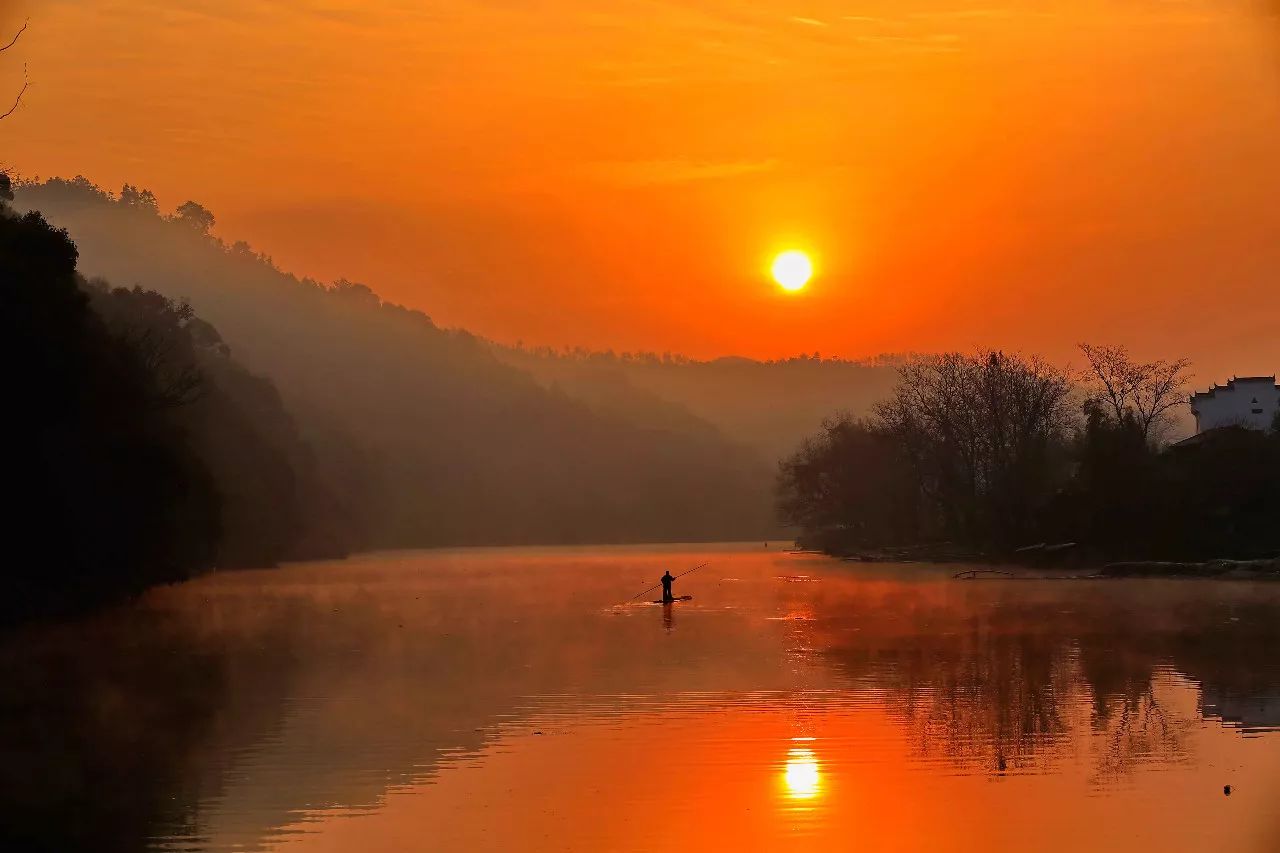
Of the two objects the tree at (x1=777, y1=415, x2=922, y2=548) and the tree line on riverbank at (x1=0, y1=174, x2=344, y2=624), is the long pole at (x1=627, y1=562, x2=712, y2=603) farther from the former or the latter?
the tree line on riverbank at (x1=0, y1=174, x2=344, y2=624)

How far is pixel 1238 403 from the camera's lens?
134 m

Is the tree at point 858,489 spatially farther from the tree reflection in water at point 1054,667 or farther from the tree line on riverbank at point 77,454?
the tree line on riverbank at point 77,454

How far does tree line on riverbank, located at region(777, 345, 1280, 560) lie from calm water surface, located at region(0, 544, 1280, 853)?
121 feet

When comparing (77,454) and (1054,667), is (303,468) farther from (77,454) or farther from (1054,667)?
(1054,667)

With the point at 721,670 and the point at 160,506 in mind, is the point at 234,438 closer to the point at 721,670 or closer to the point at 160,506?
the point at 160,506

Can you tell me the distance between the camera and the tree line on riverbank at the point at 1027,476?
8744 cm

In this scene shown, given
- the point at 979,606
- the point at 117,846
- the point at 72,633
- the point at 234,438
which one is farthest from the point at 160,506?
the point at 234,438

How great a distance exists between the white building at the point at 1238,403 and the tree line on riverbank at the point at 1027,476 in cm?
1034

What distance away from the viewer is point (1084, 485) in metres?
95.5

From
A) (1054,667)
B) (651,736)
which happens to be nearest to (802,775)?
(651,736)

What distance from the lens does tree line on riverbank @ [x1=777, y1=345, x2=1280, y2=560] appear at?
87.4 metres

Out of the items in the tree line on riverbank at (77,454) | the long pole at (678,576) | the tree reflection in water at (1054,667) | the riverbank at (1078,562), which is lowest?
the tree reflection in water at (1054,667)

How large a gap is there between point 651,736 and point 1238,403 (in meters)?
121

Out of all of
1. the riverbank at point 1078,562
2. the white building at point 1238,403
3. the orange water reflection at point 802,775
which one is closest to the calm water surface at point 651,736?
the orange water reflection at point 802,775
